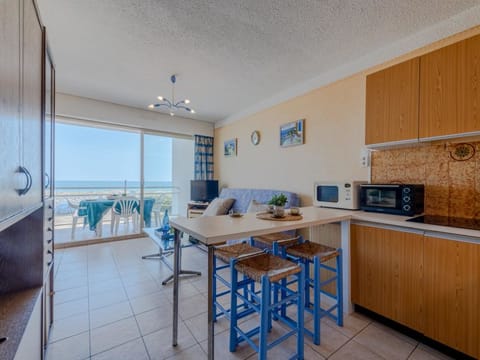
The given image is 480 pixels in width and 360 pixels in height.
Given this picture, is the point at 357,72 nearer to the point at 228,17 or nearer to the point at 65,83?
the point at 228,17

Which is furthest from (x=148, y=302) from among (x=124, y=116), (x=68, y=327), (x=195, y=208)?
(x=124, y=116)

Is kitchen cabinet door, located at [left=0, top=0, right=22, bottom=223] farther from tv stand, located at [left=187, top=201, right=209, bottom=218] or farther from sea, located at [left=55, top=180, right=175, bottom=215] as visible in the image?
sea, located at [left=55, top=180, right=175, bottom=215]

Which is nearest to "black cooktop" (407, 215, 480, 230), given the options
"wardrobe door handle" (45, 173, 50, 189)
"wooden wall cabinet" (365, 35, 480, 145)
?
"wooden wall cabinet" (365, 35, 480, 145)

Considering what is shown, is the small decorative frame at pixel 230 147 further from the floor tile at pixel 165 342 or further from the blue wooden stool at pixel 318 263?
the floor tile at pixel 165 342

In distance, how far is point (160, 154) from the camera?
4.94m

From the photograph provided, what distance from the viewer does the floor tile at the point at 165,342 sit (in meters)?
1.51

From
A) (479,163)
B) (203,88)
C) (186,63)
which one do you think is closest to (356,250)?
(479,163)

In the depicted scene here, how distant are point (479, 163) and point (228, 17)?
232cm

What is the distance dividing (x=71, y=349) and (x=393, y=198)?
2.77m

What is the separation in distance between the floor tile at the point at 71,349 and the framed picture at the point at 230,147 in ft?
11.5

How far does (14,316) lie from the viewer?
99 cm

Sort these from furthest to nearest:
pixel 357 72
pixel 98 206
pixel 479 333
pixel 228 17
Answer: pixel 98 206
pixel 357 72
pixel 228 17
pixel 479 333

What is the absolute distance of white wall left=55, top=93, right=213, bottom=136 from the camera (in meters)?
3.57

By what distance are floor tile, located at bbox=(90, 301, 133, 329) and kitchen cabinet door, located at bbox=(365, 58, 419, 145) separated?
275 centimetres
